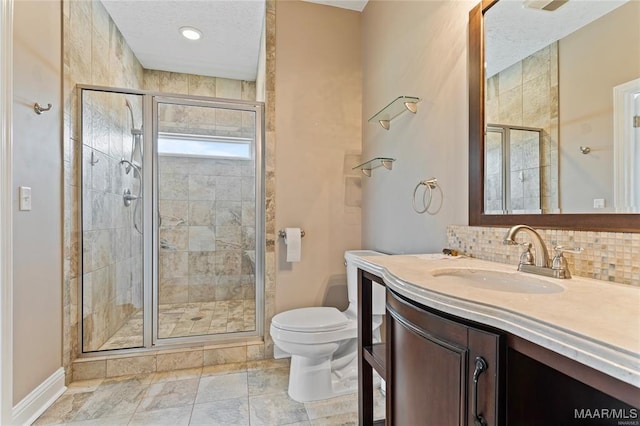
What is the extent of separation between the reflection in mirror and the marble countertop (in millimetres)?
289

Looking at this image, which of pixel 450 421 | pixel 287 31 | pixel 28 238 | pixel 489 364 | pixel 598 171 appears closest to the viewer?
pixel 489 364

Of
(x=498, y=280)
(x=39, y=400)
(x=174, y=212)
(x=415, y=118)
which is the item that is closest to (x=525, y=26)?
(x=415, y=118)

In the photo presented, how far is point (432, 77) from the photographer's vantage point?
5.34 ft

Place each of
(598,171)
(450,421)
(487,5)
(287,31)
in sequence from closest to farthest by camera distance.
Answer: (450,421), (598,171), (487,5), (287,31)

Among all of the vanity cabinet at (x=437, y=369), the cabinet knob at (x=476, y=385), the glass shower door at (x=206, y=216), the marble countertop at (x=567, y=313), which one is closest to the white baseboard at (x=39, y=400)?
the glass shower door at (x=206, y=216)

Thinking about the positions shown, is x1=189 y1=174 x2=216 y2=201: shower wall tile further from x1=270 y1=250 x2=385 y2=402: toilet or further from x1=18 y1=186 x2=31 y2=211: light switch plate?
x1=270 y1=250 x2=385 y2=402: toilet

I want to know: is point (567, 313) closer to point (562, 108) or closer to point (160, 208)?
point (562, 108)

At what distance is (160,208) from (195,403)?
135 cm

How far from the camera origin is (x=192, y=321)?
256cm

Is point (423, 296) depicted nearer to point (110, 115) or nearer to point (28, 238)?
point (28, 238)

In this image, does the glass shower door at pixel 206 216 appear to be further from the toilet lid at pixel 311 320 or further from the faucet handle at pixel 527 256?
the faucet handle at pixel 527 256

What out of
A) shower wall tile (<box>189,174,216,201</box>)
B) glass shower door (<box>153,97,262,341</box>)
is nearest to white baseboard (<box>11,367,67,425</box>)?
glass shower door (<box>153,97,262,341</box>)

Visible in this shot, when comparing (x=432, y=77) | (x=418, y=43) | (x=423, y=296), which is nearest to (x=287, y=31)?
(x=418, y=43)

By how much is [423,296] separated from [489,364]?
7.7 inches
